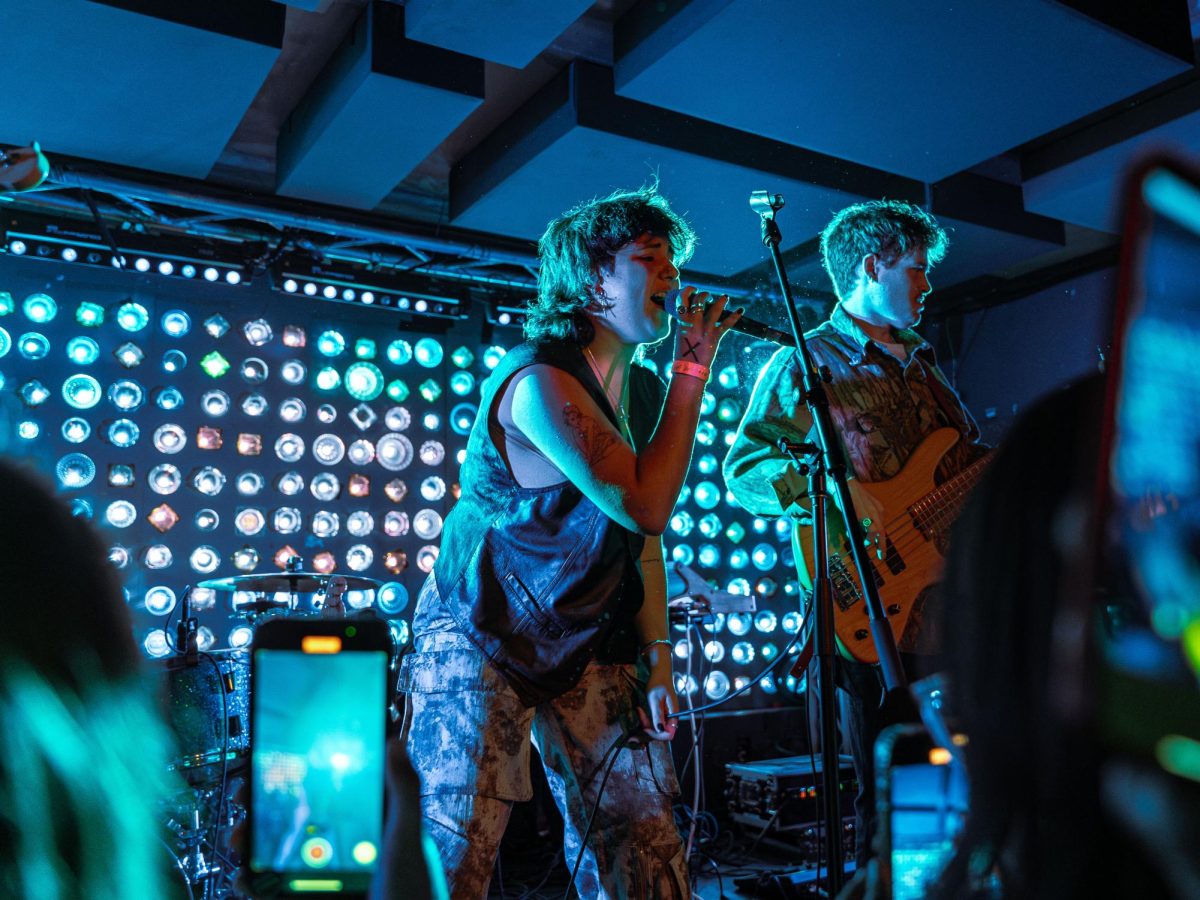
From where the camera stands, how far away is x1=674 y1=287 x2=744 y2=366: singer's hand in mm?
2094

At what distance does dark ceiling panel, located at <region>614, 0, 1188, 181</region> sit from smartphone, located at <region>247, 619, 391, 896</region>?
404 centimetres

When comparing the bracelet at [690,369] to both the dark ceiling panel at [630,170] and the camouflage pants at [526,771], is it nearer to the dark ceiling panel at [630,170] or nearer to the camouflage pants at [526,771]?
the camouflage pants at [526,771]

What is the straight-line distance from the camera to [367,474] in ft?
23.5

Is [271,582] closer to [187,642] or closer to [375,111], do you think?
[187,642]

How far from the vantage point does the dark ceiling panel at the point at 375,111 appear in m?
4.84

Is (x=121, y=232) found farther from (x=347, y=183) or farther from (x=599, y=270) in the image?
(x=599, y=270)

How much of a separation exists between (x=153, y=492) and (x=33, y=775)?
20.8ft

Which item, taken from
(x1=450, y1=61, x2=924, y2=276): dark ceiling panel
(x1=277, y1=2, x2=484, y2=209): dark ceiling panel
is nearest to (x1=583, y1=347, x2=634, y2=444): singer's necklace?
(x1=277, y1=2, x2=484, y2=209): dark ceiling panel

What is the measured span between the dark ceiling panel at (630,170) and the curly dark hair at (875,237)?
7.83ft

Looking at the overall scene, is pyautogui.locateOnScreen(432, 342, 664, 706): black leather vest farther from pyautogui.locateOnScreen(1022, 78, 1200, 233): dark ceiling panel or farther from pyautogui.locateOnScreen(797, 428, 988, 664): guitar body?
pyautogui.locateOnScreen(1022, 78, 1200, 233): dark ceiling panel

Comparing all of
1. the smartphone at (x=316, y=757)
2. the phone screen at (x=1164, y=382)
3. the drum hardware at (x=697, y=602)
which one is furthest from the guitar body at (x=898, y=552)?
the drum hardware at (x=697, y=602)

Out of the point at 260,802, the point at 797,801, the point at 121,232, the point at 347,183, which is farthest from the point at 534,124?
the point at 260,802

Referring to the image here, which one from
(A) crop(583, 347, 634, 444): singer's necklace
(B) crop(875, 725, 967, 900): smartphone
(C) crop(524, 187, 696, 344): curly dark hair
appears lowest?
(B) crop(875, 725, 967, 900): smartphone

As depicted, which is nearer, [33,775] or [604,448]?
[33,775]
